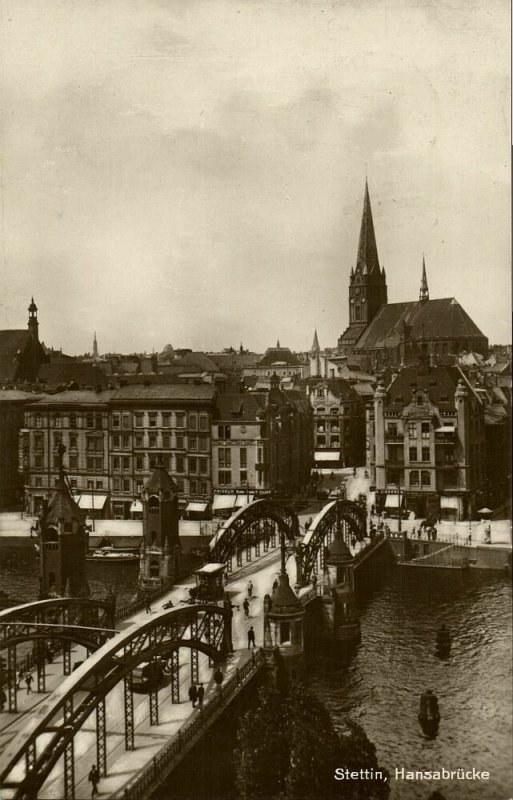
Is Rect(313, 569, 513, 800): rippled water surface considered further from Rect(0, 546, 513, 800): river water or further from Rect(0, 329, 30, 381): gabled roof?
Rect(0, 329, 30, 381): gabled roof

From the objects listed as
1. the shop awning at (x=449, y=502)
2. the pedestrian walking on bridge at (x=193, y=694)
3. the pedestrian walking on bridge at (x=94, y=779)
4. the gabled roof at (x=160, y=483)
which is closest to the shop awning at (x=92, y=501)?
the gabled roof at (x=160, y=483)

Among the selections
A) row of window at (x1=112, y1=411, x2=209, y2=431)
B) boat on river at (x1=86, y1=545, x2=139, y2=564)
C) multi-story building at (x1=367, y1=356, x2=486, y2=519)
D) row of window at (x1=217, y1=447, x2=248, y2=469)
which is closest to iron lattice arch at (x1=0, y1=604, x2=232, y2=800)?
row of window at (x1=217, y1=447, x2=248, y2=469)

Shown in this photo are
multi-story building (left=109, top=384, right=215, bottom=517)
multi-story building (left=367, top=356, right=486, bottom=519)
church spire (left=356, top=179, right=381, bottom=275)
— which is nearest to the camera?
church spire (left=356, top=179, right=381, bottom=275)

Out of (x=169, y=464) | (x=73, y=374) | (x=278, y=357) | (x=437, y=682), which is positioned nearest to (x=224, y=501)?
(x=169, y=464)

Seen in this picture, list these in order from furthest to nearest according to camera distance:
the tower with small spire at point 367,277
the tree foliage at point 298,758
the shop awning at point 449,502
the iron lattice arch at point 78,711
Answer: the shop awning at point 449,502 → the tower with small spire at point 367,277 → the tree foliage at point 298,758 → the iron lattice arch at point 78,711

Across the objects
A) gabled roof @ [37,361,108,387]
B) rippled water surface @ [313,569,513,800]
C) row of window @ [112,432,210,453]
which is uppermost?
gabled roof @ [37,361,108,387]

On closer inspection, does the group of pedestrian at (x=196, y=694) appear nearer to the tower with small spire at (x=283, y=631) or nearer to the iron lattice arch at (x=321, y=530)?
the tower with small spire at (x=283, y=631)
